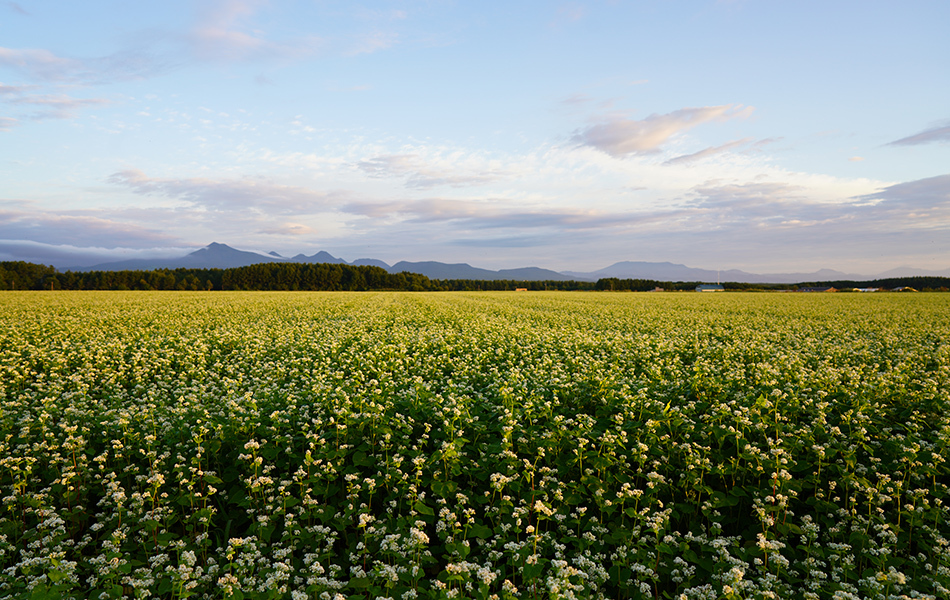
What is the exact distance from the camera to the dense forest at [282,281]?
10162 cm

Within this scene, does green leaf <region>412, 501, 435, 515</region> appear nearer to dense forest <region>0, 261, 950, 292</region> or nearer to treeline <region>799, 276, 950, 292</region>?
dense forest <region>0, 261, 950, 292</region>

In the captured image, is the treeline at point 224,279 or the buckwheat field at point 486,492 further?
the treeline at point 224,279

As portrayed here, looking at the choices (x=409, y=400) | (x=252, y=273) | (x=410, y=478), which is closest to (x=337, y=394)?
(x=409, y=400)

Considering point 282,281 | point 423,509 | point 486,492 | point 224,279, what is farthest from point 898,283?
point 224,279

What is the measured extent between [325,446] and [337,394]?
1511 millimetres

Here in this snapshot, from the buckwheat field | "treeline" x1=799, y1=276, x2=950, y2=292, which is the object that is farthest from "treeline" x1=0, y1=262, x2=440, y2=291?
"treeline" x1=799, y1=276, x2=950, y2=292

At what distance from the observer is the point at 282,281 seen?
11831 cm

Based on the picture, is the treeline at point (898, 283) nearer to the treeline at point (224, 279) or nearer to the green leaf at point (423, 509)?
the treeline at point (224, 279)

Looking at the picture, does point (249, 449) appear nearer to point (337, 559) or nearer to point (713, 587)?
point (337, 559)

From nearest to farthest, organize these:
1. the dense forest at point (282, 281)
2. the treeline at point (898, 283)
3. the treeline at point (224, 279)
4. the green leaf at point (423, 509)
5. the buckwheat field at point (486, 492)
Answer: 1. the buckwheat field at point (486, 492)
2. the green leaf at point (423, 509)
3. the treeline at point (224, 279)
4. the dense forest at point (282, 281)
5. the treeline at point (898, 283)

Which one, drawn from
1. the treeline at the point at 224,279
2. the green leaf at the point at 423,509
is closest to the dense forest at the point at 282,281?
the treeline at the point at 224,279

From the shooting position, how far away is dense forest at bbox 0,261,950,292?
102 metres

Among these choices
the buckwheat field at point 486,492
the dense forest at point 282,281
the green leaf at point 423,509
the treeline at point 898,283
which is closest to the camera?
the buckwheat field at point 486,492

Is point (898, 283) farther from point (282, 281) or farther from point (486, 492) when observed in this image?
point (282, 281)
